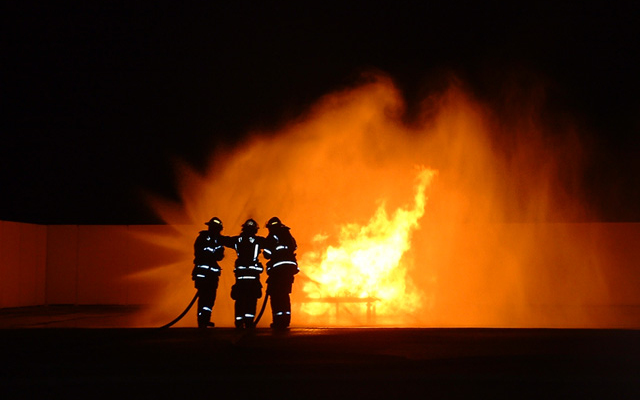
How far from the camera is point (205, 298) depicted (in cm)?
1303

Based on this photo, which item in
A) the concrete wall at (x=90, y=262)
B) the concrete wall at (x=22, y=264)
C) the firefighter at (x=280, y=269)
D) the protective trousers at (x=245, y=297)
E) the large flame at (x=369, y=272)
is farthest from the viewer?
the concrete wall at (x=90, y=262)

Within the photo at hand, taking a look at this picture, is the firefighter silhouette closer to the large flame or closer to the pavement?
the pavement

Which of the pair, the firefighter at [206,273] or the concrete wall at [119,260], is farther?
the concrete wall at [119,260]

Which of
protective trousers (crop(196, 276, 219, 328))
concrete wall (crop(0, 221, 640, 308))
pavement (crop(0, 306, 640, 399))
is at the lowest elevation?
pavement (crop(0, 306, 640, 399))

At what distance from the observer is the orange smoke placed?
1884 centimetres

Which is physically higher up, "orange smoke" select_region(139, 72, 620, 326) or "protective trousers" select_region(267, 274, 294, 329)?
"orange smoke" select_region(139, 72, 620, 326)

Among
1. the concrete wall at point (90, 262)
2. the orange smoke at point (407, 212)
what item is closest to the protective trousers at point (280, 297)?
the orange smoke at point (407, 212)

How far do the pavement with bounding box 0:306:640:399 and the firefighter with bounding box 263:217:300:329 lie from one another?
38.8 inches

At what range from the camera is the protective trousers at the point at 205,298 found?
12922 millimetres

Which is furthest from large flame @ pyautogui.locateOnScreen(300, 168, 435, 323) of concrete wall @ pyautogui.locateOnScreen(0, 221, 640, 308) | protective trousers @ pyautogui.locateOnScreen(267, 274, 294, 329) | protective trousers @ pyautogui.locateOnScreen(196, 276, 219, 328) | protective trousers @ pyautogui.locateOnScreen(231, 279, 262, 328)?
protective trousers @ pyautogui.locateOnScreen(196, 276, 219, 328)

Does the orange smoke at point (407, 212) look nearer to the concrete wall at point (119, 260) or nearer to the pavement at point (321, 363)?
the concrete wall at point (119, 260)

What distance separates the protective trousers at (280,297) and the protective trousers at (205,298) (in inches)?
43.0

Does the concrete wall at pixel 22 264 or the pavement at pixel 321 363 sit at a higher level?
the concrete wall at pixel 22 264

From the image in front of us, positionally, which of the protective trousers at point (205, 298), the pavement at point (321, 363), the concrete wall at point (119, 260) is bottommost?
the pavement at point (321, 363)
